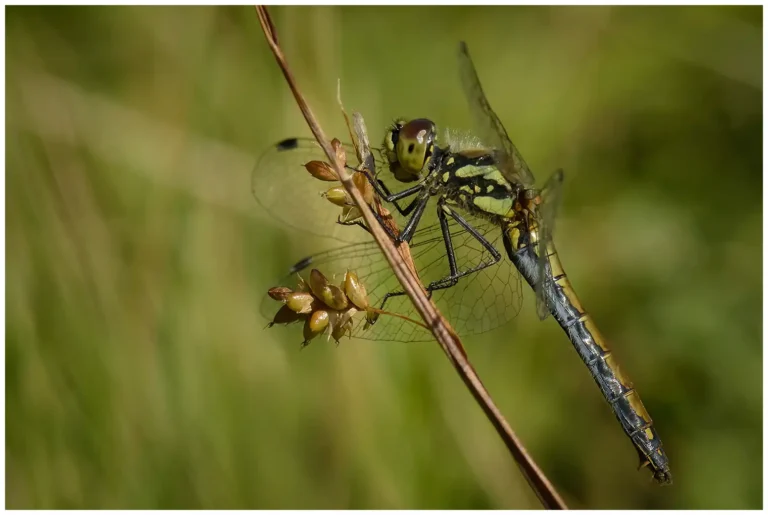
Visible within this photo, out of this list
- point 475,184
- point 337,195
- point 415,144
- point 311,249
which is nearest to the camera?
point 337,195

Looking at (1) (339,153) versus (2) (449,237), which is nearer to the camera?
(1) (339,153)

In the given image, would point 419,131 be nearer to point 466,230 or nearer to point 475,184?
point 475,184

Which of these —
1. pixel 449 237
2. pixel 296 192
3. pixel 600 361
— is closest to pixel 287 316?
pixel 449 237

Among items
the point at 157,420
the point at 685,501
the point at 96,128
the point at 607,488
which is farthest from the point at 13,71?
the point at 685,501

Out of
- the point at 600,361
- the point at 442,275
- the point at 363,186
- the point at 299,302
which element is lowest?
the point at 600,361

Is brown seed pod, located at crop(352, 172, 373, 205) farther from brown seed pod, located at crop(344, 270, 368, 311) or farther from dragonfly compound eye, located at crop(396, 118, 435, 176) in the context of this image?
dragonfly compound eye, located at crop(396, 118, 435, 176)

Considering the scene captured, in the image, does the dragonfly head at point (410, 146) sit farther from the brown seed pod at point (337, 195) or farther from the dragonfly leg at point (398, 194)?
the brown seed pod at point (337, 195)

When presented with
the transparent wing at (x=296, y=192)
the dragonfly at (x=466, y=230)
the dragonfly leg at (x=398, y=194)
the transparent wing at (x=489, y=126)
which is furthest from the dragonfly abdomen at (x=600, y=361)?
the transparent wing at (x=296, y=192)
